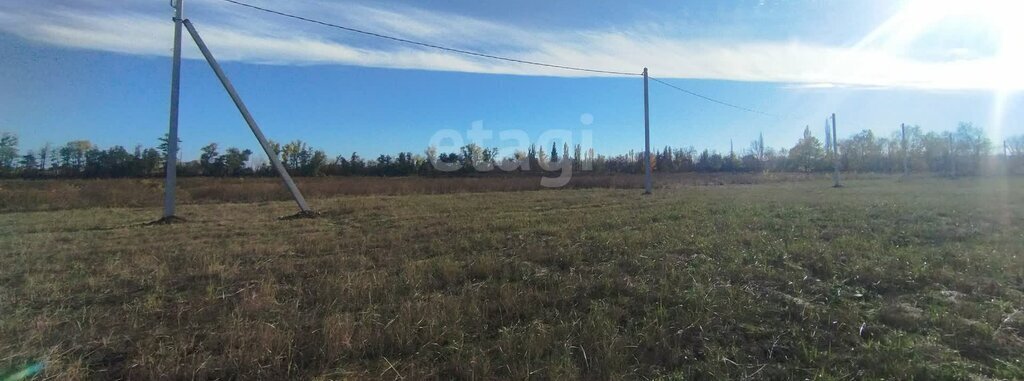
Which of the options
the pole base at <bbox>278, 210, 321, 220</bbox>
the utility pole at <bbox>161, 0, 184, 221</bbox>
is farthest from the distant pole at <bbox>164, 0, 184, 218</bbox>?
the pole base at <bbox>278, 210, 321, 220</bbox>

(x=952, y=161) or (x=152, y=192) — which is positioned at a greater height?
(x=952, y=161)

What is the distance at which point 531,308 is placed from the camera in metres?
4.28

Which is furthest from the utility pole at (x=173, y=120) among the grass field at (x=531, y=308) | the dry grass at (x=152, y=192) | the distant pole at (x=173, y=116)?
the dry grass at (x=152, y=192)

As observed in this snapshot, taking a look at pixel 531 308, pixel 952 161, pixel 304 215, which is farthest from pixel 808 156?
pixel 531 308

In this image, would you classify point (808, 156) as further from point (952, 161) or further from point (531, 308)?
point (531, 308)

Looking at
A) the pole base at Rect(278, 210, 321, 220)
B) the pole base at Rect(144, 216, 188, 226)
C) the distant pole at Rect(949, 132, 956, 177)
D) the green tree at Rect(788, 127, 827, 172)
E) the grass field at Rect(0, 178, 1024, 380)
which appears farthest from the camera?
the green tree at Rect(788, 127, 827, 172)

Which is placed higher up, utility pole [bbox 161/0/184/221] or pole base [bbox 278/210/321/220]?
utility pole [bbox 161/0/184/221]

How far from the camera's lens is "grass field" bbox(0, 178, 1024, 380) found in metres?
3.14

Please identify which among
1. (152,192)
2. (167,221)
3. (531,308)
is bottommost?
(531,308)

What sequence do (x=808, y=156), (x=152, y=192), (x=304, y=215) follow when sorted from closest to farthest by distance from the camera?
1. (x=304, y=215)
2. (x=152, y=192)
3. (x=808, y=156)

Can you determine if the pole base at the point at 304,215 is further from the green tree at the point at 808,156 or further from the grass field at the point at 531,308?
the green tree at the point at 808,156

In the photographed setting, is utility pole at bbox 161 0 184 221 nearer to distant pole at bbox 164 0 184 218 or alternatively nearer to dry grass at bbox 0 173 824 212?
distant pole at bbox 164 0 184 218

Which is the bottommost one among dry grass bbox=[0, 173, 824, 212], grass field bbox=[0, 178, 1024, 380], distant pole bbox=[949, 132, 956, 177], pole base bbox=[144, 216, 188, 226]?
grass field bbox=[0, 178, 1024, 380]

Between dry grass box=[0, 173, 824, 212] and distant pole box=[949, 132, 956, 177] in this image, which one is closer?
dry grass box=[0, 173, 824, 212]
